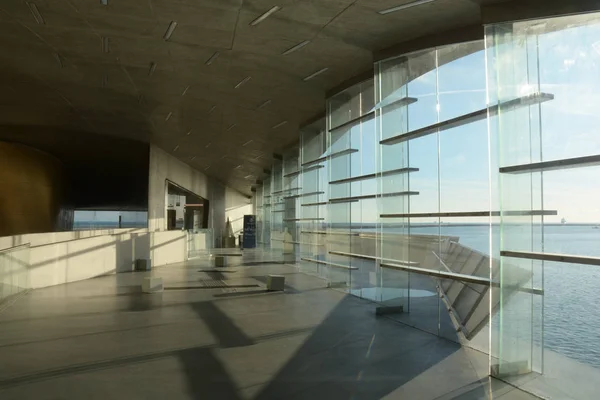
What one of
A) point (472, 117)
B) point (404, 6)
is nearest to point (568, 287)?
point (472, 117)

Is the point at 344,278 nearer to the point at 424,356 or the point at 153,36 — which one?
the point at 424,356

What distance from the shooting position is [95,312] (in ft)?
29.8

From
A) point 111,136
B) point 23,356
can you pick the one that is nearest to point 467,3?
point 23,356

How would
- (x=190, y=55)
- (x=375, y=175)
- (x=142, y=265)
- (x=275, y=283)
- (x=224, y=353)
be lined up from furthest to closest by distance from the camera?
(x=142, y=265) → (x=275, y=283) → (x=375, y=175) → (x=190, y=55) → (x=224, y=353)

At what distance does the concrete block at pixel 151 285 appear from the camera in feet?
38.5

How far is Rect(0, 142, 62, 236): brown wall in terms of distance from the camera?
26.5 metres

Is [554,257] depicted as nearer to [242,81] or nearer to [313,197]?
[242,81]

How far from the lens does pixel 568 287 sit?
775cm

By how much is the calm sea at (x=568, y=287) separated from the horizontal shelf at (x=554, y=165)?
708 millimetres

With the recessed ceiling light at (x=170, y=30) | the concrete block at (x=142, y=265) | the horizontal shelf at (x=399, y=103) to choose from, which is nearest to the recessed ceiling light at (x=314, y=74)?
the horizontal shelf at (x=399, y=103)

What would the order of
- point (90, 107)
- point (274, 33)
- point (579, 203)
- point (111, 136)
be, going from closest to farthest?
point (579, 203) → point (274, 33) → point (90, 107) → point (111, 136)

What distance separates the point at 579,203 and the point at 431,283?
5.01m

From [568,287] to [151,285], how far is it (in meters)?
9.03

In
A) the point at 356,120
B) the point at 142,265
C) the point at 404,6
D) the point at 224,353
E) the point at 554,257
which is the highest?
the point at 404,6
